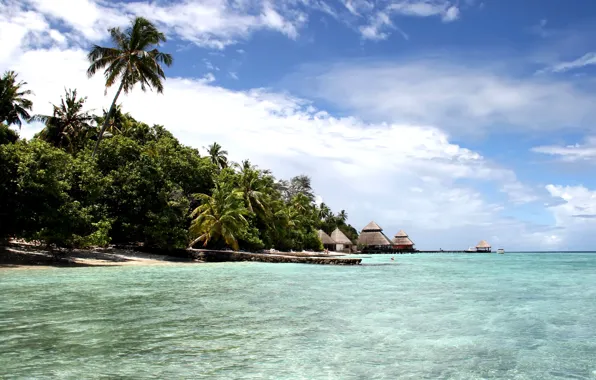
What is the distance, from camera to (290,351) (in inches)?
217

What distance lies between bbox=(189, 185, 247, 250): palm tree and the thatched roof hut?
130 feet

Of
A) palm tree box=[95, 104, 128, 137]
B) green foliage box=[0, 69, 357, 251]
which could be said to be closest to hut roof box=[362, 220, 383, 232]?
green foliage box=[0, 69, 357, 251]

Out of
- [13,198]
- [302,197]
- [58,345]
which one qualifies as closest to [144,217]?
[13,198]

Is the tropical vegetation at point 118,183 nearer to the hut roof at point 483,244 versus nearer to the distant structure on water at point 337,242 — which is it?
the distant structure on water at point 337,242

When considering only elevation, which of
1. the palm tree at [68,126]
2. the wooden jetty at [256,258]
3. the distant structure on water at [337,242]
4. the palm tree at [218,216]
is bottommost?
the wooden jetty at [256,258]

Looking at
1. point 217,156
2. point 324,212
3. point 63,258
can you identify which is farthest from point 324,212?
point 63,258

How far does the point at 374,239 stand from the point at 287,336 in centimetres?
6279

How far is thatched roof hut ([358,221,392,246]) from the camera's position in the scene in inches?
2662

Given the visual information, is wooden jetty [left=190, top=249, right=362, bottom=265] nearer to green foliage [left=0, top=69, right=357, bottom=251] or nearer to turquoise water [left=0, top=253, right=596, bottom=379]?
green foliage [left=0, top=69, right=357, bottom=251]

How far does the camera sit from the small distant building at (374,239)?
6762 centimetres

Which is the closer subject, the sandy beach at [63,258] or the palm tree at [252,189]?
the sandy beach at [63,258]

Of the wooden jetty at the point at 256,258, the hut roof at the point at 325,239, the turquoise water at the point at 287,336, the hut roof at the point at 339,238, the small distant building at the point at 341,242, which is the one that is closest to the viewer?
the turquoise water at the point at 287,336

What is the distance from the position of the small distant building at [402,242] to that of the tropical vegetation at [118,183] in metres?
37.5

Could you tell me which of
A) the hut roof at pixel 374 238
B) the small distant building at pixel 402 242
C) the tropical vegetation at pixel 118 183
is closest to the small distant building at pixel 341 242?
the hut roof at pixel 374 238
